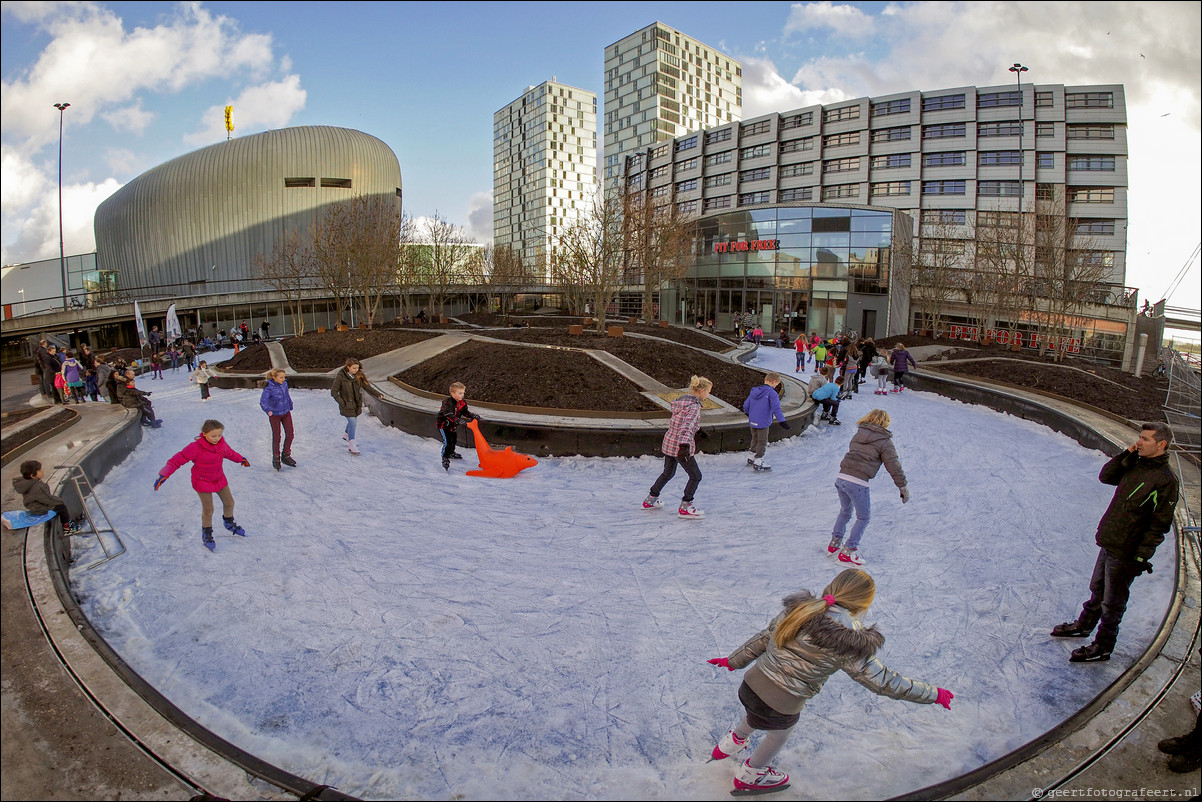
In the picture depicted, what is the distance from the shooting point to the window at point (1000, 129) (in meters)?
45.9

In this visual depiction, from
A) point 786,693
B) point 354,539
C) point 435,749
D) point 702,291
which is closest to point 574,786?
point 435,749

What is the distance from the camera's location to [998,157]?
152 ft


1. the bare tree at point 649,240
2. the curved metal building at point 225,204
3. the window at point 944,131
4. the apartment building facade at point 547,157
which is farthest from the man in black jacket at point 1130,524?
the apartment building facade at point 547,157

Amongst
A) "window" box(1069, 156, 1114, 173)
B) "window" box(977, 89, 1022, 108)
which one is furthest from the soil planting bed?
"window" box(1069, 156, 1114, 173)

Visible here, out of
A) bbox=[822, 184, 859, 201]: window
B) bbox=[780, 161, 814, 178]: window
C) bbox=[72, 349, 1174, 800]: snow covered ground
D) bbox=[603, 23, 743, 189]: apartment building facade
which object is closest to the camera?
bbox=[72, 349, 1174, 800]: snow covered ground

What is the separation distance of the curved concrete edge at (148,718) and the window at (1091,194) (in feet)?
189

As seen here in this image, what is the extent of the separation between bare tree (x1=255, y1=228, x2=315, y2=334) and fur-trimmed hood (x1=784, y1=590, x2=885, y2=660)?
3121 centimetres

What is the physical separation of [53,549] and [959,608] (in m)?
7.12

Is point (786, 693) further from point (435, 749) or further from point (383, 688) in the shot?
point (383, 688)

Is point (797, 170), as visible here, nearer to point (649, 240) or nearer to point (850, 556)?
point (649, 240)

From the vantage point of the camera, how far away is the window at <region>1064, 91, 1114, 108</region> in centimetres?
4412

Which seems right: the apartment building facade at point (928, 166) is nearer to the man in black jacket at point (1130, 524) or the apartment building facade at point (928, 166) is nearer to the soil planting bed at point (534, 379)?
the soil planting bed at point (534, 379)

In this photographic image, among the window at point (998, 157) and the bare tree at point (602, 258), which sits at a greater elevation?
the window at point (998, 157)

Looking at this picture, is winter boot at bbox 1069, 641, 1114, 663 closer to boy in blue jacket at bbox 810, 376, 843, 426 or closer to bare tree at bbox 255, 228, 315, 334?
boy in blue jacket at bbox 810, 376, 843, 426
